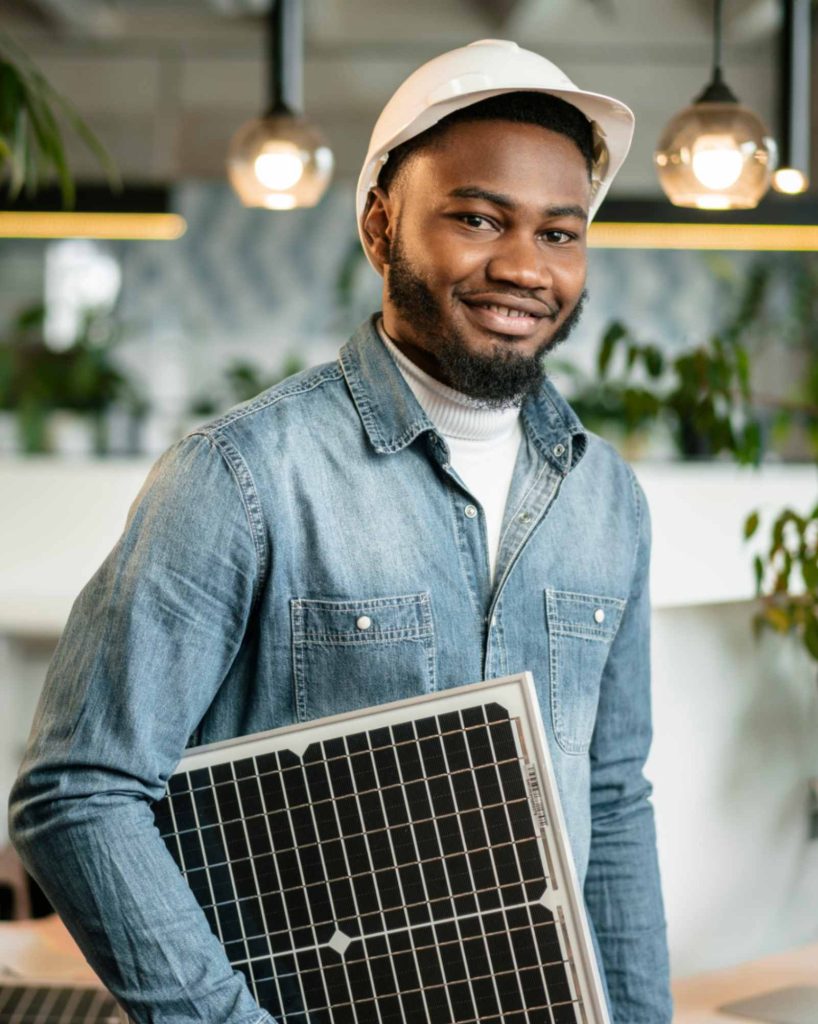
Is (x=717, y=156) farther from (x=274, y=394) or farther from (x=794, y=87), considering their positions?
(x=274, y=394)

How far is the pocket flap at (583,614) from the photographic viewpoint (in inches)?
44.6

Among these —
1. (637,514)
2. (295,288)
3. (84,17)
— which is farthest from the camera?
(295,288)

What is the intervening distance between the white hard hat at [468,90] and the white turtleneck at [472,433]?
17cm

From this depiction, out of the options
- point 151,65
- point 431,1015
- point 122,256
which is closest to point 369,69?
point 151,65

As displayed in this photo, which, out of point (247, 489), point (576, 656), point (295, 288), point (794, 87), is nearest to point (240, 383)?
point (295, 288)

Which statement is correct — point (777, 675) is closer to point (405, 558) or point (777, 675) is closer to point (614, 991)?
point (614, 991)

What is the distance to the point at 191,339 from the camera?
570 cm

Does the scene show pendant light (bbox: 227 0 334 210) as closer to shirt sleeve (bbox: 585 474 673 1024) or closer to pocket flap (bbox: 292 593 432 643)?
shirt sleeve (bbox: 585 474 673 1024)

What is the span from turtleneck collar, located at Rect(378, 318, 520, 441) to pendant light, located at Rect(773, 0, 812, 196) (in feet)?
6.32

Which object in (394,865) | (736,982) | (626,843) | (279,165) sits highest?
(279,165)

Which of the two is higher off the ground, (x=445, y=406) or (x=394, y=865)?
(x=445, y=406)

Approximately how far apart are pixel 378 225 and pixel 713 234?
110 inches

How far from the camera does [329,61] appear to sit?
16.3 ft

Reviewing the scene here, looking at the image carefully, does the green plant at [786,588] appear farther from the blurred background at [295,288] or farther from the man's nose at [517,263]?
the man's nose at [517,263]
